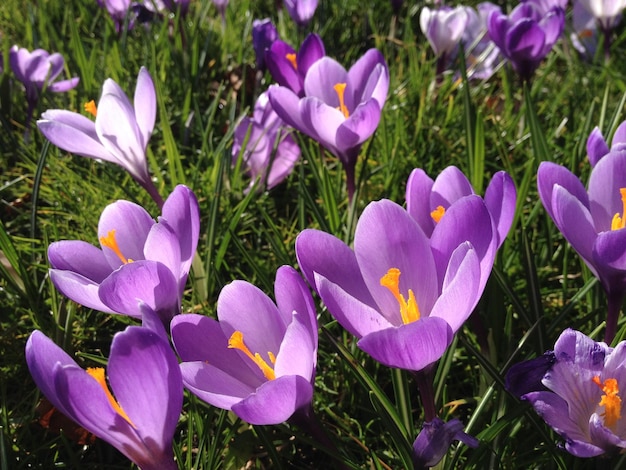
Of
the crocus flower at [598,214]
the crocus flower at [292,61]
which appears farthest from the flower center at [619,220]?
the crocus flower at [292,61]

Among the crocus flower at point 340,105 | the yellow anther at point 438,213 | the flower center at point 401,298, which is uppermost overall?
the crocus flower at point 340,105

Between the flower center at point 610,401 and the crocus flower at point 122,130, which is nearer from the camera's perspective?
the flower center at point 610,401

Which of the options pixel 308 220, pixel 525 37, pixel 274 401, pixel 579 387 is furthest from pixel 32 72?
pixel 579 387

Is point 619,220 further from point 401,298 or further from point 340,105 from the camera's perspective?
point 340,105

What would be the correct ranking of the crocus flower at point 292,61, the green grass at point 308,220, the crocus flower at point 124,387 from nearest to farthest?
the crocus flower at point 124,387
the green grass at point 308,220
the crocus flower at point 292,61

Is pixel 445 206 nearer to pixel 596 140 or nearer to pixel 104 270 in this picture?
pixel 596 140

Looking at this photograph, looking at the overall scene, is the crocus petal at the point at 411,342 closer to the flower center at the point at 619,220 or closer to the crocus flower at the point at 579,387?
the crocus flower at the point at 579,387
